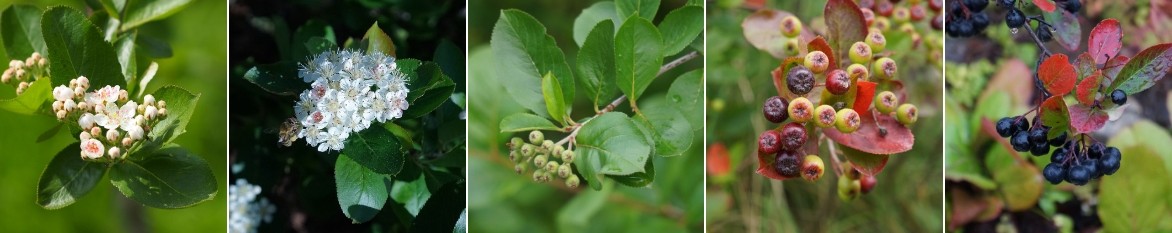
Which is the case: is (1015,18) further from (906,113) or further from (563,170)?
(563,170)

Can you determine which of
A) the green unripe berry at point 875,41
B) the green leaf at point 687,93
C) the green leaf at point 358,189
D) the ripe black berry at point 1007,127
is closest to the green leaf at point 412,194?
the green leaf at point 358,189

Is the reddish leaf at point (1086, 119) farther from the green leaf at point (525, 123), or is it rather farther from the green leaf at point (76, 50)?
the green leaf at point (76, 50)

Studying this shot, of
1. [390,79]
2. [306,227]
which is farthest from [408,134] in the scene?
[306,227]

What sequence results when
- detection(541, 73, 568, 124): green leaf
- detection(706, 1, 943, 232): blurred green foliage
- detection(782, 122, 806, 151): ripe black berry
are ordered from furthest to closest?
detection(706, 1, 943, 232): blurred green foliage < detection(541, 73, 568, 124): green leaf < detection(782, 122, 806, 151): ripe black berry

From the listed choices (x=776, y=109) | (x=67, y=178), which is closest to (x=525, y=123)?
(x=776, y=109)

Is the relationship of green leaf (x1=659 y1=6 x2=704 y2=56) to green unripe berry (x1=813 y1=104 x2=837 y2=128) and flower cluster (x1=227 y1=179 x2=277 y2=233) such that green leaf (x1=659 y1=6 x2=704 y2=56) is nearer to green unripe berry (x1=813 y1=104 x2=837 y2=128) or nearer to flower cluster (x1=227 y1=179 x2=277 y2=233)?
green unripe berry (x1=813 y1=104 x2=837 y2=128)

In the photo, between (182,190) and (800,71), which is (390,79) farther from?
(800,71)

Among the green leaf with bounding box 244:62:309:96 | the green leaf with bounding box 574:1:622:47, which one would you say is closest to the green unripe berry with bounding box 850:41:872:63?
the green leaf with bounding box 574:1:622:47
